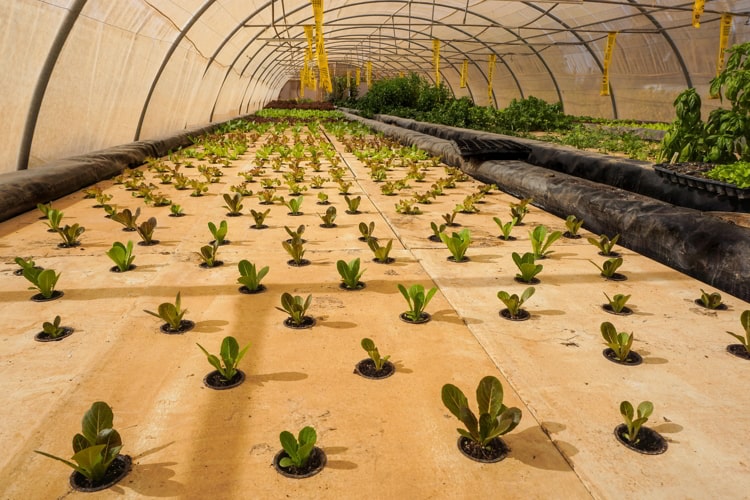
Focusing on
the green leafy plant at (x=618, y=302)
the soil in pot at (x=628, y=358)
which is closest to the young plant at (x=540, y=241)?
the green leafy plant at (x=618, y=302)

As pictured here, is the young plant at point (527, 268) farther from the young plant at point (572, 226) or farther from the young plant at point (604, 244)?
the young plant at point (572, 226)

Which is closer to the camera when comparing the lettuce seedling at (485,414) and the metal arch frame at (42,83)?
the lettuce seedling at (485,414)

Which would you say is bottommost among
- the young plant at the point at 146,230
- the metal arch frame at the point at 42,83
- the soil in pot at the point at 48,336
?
the soil in pot at the point at 48,336

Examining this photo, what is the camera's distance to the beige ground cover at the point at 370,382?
1.61 m

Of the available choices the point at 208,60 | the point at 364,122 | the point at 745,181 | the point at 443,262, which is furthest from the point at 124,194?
the point at 364,122

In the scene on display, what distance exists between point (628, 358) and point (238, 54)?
1967 cm

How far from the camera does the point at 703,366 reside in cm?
229

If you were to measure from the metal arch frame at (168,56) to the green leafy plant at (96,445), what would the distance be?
9883 millimetres

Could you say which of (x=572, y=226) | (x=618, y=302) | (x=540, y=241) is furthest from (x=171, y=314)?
(x=572, y=226)

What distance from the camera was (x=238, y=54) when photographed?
61.8 feet

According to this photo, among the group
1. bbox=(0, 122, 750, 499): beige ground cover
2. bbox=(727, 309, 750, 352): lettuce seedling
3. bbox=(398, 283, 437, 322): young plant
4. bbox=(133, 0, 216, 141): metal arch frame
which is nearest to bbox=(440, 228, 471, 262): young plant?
bbox=(0, 122, 750, 499): beige ground cover

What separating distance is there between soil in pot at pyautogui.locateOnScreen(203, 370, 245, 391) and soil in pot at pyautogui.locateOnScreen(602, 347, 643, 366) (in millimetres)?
1798

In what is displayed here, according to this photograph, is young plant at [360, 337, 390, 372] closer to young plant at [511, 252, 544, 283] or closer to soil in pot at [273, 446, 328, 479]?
soil in pot at [273, 446, 328, 479]

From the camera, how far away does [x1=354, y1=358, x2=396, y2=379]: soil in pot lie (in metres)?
2.21
